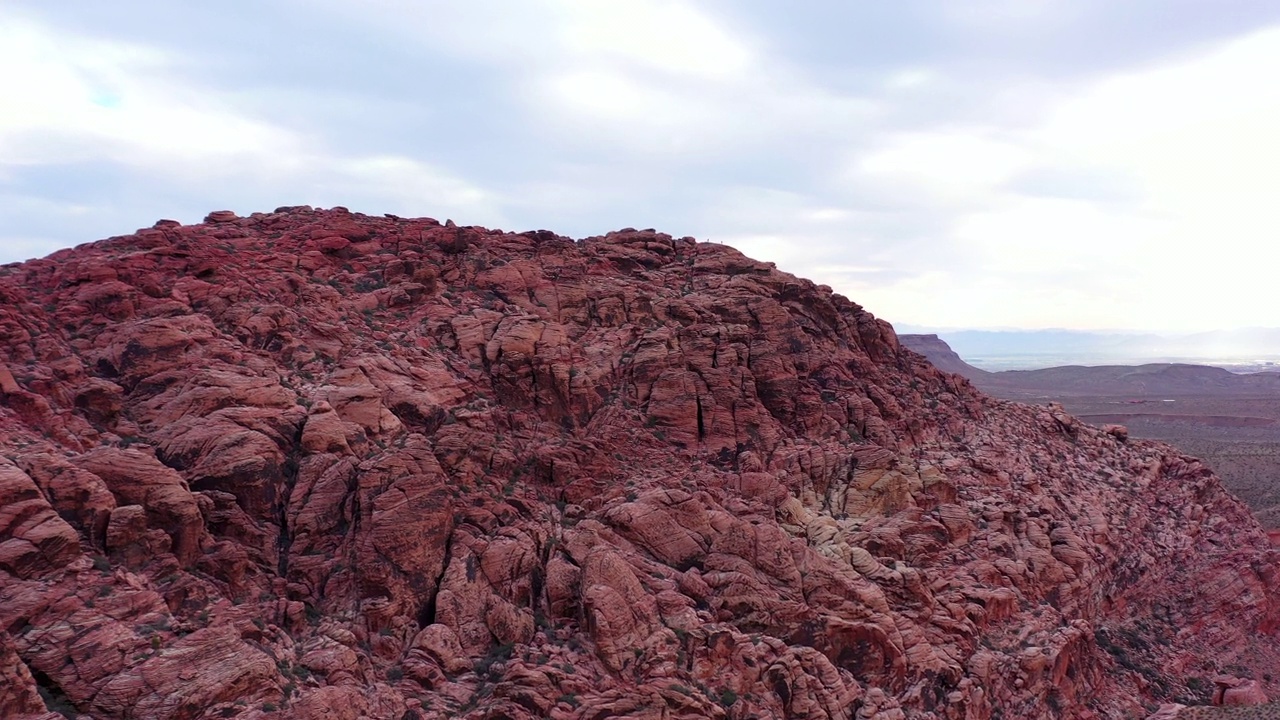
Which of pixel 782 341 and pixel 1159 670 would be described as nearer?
pixel 1159 670

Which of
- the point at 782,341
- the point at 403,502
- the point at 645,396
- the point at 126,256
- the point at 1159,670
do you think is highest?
the point at 126,256

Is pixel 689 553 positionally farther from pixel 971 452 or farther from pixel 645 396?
pixel 971 452

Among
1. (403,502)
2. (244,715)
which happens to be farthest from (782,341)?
(244,715)

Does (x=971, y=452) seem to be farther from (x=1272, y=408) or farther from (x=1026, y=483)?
(x=1272, y=408)

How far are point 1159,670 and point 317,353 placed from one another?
34.9 m

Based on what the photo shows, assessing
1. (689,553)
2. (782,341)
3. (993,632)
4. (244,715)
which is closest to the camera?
(244,715)

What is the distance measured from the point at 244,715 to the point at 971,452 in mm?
30308

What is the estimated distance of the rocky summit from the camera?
19.7m

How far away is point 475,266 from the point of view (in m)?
35.1

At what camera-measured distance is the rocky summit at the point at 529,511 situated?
19703mm

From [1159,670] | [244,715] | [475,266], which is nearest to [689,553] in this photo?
[244,715]

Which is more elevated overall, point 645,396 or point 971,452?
point 645,396

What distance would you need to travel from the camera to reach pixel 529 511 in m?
26.1

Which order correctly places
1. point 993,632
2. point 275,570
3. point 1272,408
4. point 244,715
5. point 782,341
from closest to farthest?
1. point 244,715
2. point 275,570
3. point 993,632
4. point 782,341
5. point 1272,408
